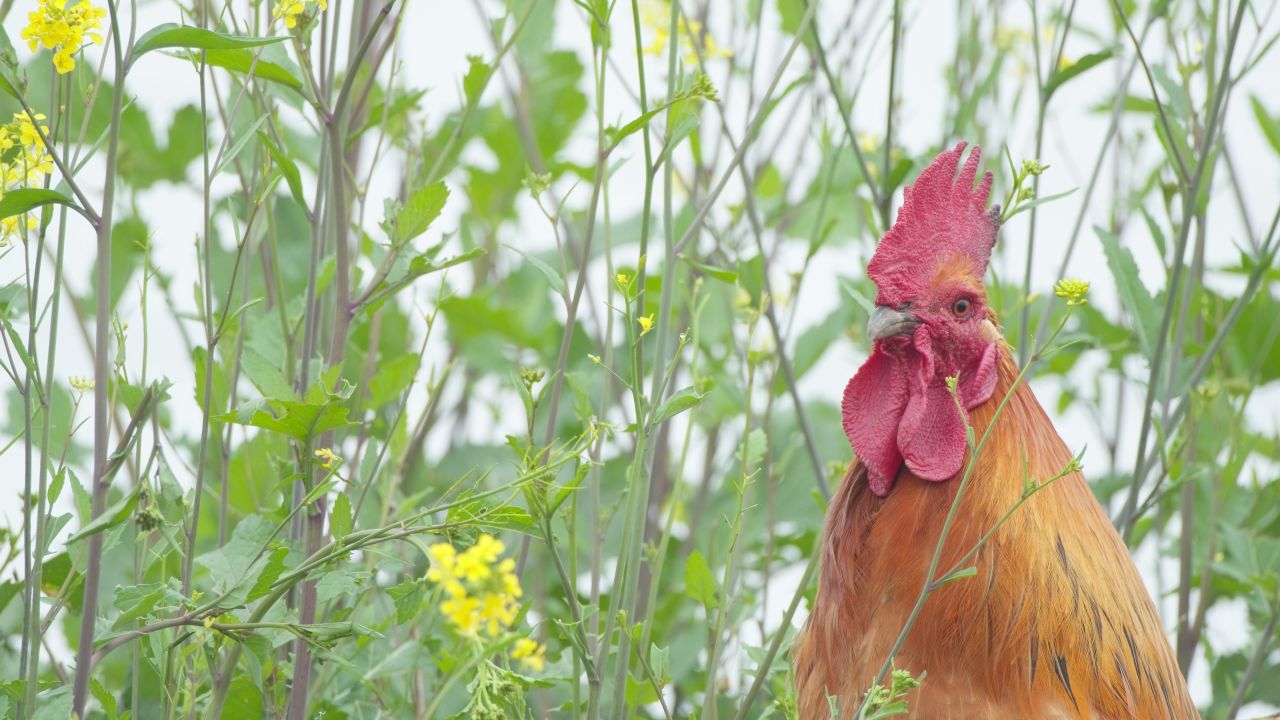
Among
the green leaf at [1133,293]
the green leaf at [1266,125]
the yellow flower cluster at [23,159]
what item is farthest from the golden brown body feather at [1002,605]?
the green leaf at [1266,125]

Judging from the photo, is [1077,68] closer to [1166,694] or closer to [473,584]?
[1166,694]

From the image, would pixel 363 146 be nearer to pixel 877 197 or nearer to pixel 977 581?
pixel 877 197

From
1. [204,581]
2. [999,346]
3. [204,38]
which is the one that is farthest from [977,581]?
[204,581]

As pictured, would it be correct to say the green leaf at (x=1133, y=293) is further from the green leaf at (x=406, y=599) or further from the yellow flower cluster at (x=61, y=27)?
the yellow flower cluster at (x=61, y=27)

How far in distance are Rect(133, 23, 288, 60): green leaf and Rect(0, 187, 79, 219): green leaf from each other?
0.23 meters

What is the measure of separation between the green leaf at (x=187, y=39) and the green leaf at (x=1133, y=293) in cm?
205

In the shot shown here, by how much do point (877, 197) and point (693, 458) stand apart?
233 cm

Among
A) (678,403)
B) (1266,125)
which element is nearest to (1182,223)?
(678,403)

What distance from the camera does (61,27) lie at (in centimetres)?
203

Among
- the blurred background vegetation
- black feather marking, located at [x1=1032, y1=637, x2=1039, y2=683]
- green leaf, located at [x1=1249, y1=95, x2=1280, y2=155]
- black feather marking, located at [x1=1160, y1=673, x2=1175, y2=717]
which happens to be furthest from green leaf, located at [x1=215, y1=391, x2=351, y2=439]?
green leaf, located at [x1=1249, y1=95, x2=1280, y2=155]

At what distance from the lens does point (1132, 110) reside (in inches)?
171

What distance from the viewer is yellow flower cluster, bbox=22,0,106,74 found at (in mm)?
2021

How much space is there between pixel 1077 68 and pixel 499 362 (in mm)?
2295

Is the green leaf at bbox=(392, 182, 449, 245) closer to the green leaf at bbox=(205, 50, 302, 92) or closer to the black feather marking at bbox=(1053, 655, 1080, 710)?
the green leaf at bbox=(205, 50, 302, 92)
